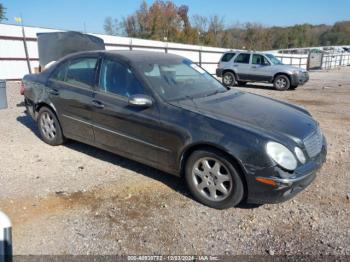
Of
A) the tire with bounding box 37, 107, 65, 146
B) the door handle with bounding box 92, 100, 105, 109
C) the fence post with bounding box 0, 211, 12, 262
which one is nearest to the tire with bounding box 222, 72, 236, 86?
the tire with bounding box 37, 107, 65, 146

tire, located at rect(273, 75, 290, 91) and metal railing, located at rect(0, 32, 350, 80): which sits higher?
metal railing, located at rect(0, 32, 350, 80)

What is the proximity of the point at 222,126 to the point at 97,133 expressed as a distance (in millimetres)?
1924

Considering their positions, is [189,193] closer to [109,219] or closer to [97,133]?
[109,219]

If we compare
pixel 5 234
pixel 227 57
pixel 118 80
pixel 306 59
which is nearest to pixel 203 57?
pixel 227 57

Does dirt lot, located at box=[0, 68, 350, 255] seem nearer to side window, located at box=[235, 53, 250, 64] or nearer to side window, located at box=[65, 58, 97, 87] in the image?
side window, located at box=[65, 58, 97, 87]

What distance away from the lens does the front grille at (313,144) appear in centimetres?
336

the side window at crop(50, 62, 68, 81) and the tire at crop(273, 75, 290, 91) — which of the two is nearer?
the side window at crop(50, 62, 68, 81)

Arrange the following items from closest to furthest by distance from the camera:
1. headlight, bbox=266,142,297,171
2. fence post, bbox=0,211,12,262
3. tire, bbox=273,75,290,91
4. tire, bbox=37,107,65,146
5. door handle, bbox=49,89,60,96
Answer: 1. fence post, bbox=0,211,12,262
2. headlight, bbox=266,142,297,171
3. door handle, bbox=49,89,60,96
4. tire, bbox=37,107,65,146
5. tire, bbox=273,75,290,91

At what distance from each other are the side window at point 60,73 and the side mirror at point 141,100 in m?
1.77

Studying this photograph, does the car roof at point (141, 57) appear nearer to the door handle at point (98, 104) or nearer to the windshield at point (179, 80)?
the windshield at point (179, 80)

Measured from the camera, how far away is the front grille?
3361mm

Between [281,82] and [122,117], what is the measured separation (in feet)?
40.8

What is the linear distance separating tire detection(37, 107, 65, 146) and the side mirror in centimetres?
196

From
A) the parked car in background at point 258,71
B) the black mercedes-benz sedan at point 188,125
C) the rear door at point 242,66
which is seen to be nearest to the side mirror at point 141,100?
the black mercedes-benz sedan at point 188,125
